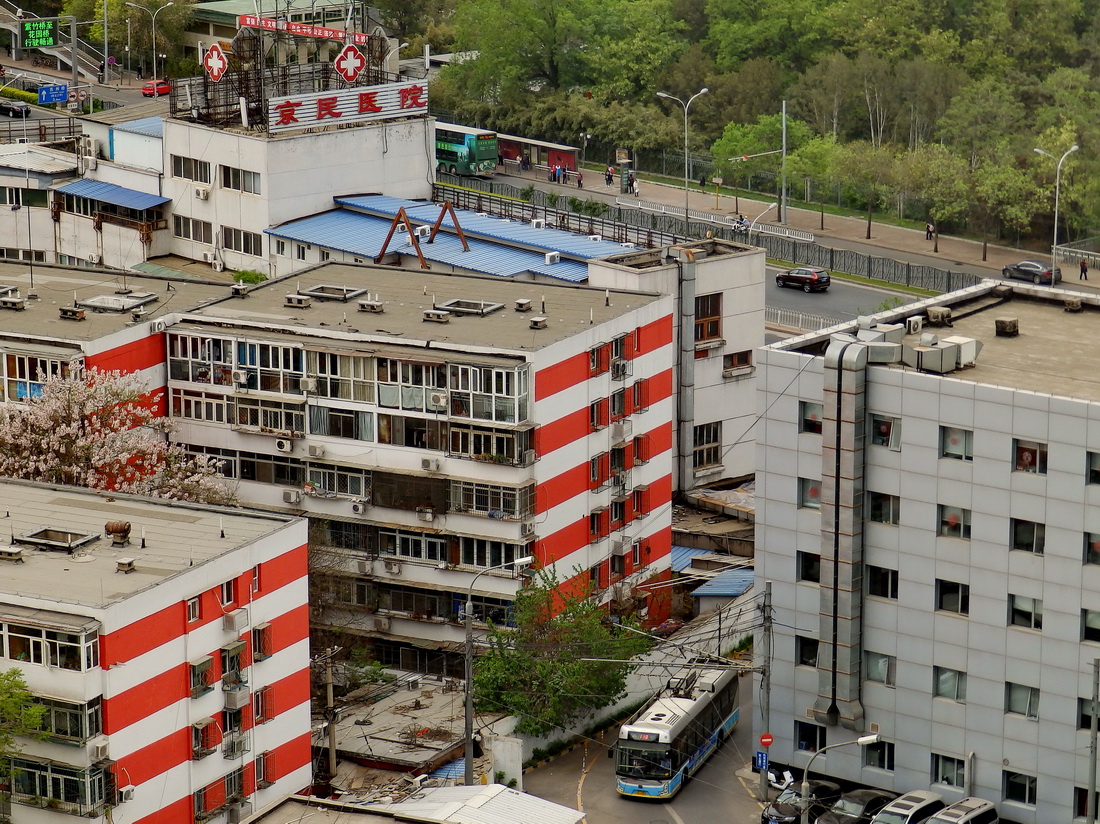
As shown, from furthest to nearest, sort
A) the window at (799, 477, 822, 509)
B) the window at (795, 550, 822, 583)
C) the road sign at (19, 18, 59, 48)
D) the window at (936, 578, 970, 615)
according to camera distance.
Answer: the road sign at (19, 18, 59, 48), the window at (795, 550, 822, 583), the window at (799, 477, 822, 509), the window at (936, 578, 970, 615)

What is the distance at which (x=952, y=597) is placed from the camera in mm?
69062

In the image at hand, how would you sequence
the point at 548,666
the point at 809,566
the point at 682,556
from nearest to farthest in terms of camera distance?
the point at 809,566, the point at 548,666, the point at 682,556

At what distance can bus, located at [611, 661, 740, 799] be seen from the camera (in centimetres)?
7119

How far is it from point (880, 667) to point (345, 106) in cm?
5454

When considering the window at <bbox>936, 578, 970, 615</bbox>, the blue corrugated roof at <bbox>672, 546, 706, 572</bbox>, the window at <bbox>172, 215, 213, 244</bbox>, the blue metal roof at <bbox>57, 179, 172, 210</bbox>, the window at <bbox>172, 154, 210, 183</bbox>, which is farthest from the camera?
the blue metal roof at <bbox>57, 179, 172, 210</bbox>

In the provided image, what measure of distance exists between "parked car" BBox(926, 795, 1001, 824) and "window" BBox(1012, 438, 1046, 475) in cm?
1114

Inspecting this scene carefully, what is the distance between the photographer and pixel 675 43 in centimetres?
19025

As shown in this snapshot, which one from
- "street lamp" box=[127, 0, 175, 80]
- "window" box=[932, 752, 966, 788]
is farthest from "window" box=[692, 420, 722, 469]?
"street lamp" box=[127, 0, 175, 80]

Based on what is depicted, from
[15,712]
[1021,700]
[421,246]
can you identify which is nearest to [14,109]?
[421,246]

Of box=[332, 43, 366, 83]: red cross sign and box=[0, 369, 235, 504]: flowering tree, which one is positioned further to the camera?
box=[332, 43, 366, 83]: red cross sign

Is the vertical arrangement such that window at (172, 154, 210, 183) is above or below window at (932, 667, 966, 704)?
above

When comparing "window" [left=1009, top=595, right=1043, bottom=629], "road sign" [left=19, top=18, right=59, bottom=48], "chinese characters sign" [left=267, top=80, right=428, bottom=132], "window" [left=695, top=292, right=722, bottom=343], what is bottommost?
"window" [left=1009, top=595, right=1043, bottom=629]

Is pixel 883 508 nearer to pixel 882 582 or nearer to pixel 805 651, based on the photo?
pixel 882 582

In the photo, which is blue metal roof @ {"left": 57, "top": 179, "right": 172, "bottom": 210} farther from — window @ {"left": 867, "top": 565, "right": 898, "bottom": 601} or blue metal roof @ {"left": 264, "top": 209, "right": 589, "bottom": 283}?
window @ {"left": 867, "top": 565, "right": 898, "bottom": 601}
